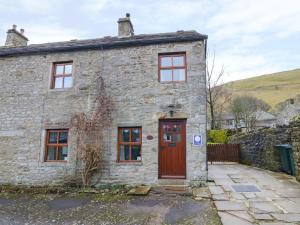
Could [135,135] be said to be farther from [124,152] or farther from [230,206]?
[230,206]

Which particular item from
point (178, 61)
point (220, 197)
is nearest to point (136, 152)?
point (220, 197)

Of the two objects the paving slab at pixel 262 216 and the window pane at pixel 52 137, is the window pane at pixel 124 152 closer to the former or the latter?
the window pane at pixel 52 137

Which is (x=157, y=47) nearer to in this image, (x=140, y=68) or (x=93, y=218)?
(x=140, y=68)

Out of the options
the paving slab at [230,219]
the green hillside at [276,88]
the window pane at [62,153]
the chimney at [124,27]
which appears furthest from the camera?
the green hillside at [276,88]

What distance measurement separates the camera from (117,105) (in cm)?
966

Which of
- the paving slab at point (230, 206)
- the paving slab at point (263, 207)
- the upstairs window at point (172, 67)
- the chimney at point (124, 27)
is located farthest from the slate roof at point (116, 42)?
the paving slab at point (263, 207)

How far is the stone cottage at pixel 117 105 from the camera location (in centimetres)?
903

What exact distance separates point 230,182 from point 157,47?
612cm

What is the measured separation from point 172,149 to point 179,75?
3.01 metres

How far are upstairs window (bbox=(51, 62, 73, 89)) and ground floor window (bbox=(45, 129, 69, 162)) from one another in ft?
6.83

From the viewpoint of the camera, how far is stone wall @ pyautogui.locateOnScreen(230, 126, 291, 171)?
415 inches

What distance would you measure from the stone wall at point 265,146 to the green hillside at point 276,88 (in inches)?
2171

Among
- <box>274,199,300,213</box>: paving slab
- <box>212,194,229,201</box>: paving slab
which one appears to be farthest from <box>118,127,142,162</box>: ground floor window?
<box>274,199,300,213</box>: paving slab

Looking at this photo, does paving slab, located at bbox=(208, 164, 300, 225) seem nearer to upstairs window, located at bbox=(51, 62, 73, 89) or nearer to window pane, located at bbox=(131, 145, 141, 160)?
window pane, located at bbox=(131, 145, 141, 160)
